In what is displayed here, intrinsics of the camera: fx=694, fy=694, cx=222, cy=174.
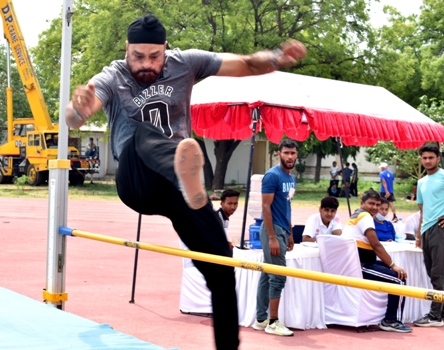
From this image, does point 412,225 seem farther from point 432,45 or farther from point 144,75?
point 432,45

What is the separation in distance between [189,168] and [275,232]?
145 inches

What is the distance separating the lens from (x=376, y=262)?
7.52m

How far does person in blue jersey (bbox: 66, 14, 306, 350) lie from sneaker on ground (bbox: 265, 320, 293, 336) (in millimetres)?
3124

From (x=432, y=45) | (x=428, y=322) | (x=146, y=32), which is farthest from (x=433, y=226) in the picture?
(x=432, y=45)

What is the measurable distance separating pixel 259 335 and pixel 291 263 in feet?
Result: 2.86

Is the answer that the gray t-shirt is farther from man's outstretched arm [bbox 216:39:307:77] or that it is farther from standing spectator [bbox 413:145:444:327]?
standing spectator [bbox 413:145:444:327]

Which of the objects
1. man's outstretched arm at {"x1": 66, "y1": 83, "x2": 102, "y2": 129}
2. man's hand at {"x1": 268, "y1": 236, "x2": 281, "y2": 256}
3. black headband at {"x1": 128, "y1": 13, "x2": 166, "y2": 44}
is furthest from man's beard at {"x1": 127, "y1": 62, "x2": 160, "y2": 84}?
man's hand at {"x1": 268, "y1": 236, "x2": 281, "y2": 256}

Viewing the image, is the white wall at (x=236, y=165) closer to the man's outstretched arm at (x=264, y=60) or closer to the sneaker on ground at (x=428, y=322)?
the sneaker on ground at (x=428, y=322)

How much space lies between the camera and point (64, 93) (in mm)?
6012

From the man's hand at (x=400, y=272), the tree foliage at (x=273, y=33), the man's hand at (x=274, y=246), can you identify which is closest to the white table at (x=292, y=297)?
the man's hand at (x=274, y=246)

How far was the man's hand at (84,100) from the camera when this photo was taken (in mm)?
3615

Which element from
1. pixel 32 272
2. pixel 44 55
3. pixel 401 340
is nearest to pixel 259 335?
pixel 401 340

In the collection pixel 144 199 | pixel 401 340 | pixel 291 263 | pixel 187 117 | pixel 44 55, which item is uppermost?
pixel 44 55

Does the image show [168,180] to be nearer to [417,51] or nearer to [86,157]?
[86,157]
